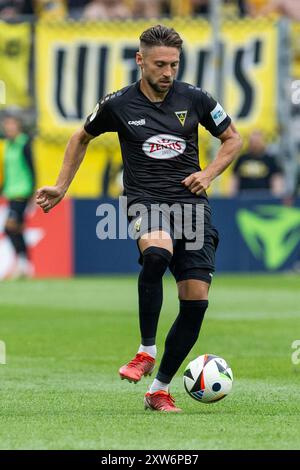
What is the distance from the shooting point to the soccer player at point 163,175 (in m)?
8.03

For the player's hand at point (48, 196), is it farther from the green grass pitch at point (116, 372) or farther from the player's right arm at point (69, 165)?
the green grass pitch at point (116, 372)

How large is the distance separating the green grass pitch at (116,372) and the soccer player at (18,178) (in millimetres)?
1234

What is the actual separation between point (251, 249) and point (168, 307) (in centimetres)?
557

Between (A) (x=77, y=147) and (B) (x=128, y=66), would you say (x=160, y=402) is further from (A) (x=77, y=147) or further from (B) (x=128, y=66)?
(B) (x=128, y=66)

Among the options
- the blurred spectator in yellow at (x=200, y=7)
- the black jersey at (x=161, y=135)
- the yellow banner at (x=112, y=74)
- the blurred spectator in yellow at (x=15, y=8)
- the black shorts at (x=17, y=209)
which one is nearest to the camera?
the black jersey at (x=161, y=135)

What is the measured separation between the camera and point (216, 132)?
840 centimetres

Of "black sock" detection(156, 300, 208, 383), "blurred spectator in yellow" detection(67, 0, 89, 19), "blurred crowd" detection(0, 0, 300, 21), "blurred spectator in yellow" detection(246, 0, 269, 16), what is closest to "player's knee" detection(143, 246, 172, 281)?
"black sock" detection(156, 300, 208, 383)

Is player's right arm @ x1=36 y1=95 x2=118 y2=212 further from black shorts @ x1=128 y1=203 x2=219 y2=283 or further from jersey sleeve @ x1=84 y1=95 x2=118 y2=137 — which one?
black shorts @ x1=128 y1=203 x2=219 y2=283

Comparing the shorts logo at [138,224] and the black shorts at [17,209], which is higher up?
the shorts logo at [138,224]

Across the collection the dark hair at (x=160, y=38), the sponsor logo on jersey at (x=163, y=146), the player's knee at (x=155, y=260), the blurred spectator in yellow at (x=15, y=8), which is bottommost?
the player's knee at (x=155, y=260)

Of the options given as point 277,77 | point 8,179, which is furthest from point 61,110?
point 277,77

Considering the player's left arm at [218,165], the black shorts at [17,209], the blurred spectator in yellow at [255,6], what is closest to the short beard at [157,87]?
the player's left arm at [218,165]

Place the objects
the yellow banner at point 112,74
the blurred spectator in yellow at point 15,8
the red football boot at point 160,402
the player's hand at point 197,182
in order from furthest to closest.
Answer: the blurred spectator in yellow at point 15,8, the yellow banner at point 112,74, the player's hand at point 197,182, the red football boot at point 160,402

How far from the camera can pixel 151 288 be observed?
7.97m
